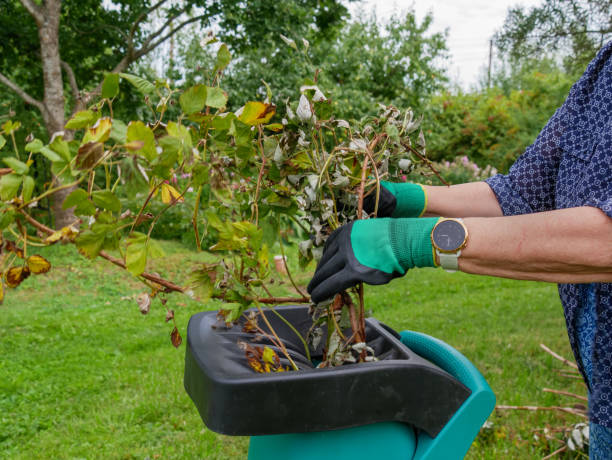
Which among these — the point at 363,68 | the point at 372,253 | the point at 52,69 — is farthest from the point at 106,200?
the point at 363,68

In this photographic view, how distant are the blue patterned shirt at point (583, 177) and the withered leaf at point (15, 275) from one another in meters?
1.07

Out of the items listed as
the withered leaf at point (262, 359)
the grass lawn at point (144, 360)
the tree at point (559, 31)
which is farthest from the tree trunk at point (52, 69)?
the withered leaf at point (262, 359)

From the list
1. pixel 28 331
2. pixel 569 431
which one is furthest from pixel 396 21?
pixel 569 431

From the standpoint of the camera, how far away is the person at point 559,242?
0.99 metres

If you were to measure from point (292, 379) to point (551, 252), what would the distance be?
522 millimetres

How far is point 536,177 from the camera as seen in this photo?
1.47 meters

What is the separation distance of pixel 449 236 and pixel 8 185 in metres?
0.76

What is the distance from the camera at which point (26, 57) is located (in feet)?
25.4

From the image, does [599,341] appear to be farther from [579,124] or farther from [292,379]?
[292,379]

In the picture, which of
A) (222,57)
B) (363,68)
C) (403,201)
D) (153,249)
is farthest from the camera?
(363,68)

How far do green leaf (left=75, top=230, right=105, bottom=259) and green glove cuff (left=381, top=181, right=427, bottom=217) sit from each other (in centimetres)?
90

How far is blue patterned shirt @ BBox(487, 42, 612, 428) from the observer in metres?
1.14

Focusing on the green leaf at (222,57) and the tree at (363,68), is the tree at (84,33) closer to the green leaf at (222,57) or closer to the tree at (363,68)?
the tree at (363,68)

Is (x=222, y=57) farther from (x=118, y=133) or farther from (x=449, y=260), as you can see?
(x=449, y=260)
